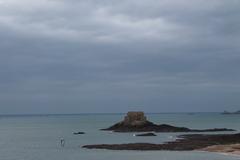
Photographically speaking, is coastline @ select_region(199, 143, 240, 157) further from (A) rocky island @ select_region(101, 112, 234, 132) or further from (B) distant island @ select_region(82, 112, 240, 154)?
(A) rocky island @ select_region(101, 112, 234, 132)

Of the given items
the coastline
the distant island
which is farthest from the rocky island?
the coastline

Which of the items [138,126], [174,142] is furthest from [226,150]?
[138,126]

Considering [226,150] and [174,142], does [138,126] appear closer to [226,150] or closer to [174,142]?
[174,142]

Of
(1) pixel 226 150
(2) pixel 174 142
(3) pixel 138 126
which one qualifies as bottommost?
(1) pixel 226 150

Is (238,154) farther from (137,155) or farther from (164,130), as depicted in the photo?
(164,130)

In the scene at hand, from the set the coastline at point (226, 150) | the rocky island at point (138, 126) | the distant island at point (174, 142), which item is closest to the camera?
the coastline at point (226, 150)

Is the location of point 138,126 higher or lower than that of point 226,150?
higher

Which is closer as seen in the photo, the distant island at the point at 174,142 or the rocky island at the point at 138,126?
the distant island at the point at 174,142

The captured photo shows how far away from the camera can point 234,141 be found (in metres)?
71.4

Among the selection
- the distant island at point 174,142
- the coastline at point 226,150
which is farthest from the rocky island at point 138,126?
the coastline at point 226,150

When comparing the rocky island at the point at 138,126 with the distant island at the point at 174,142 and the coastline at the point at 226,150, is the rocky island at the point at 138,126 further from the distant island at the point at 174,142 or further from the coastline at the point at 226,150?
the coastline at the point at 226,150

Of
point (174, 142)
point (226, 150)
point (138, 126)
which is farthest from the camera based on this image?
point (138, 126)

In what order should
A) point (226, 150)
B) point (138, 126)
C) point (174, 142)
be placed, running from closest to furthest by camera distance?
point (226, 150)
point (174, 142)
point (138, 126)

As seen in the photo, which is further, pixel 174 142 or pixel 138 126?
pixel 138 126
